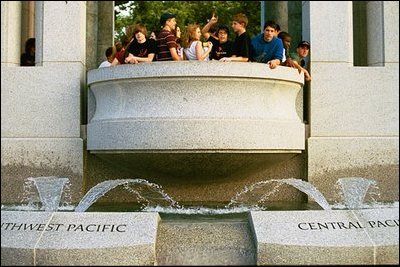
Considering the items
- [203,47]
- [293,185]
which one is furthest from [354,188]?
[203,47]

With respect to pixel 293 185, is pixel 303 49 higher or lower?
higher

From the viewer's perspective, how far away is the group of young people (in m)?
9.75

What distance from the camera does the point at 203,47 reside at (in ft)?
33.0

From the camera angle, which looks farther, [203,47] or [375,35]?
[375,35]

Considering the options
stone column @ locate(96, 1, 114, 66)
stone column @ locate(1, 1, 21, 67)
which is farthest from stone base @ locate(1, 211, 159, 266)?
stone column @ locate(96, 1, 114, 66)

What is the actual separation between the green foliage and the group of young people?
20531 millimetres

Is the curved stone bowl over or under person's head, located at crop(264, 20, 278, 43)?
under

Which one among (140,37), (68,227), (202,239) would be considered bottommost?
(202,239)

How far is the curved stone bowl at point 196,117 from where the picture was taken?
359 inches

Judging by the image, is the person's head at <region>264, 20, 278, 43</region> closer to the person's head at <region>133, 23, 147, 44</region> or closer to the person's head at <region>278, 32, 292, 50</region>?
the person's head at <region>278, 32, 292, 50</region>

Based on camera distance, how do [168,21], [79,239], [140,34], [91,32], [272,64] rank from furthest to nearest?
[91,32] → [140,34] → [168,21] → [272,64] → [79,239]

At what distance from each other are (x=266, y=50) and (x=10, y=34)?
17.1ft

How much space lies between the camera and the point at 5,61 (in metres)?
11.8

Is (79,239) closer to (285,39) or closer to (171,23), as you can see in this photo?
(171,23)
